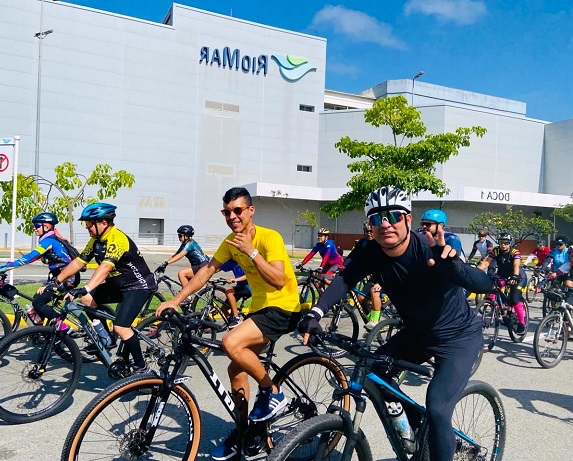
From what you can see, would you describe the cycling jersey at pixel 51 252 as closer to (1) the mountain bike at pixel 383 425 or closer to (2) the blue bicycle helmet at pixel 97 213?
(2) the blue bicycle helmet at pixel 97 213

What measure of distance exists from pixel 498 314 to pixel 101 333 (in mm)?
6082

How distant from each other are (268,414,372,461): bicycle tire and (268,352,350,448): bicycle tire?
0.95 metres

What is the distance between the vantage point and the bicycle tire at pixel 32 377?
15.1 ft

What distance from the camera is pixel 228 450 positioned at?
140 inches

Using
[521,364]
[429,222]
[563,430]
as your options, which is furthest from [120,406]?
[521,364]

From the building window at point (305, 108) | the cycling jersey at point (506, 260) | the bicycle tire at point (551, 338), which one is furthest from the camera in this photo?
the building window at point (305, 108)

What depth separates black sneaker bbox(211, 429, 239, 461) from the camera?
11.5 ft

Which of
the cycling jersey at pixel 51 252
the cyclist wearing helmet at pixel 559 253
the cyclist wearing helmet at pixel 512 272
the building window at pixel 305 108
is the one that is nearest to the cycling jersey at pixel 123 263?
the cycling jersey at pixel 51 252

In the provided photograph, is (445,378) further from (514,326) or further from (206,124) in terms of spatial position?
(206,124)

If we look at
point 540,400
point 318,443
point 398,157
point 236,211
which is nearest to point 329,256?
point 540,400

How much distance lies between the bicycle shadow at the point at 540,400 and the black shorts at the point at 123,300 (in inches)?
168

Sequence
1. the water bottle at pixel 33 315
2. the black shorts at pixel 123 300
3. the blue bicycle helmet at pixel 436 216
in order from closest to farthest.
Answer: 1. the black shorts at pixel 123 300
2. the water bottle at pixel 33 315
3. the blue bicycle helmet at pixel 436 216

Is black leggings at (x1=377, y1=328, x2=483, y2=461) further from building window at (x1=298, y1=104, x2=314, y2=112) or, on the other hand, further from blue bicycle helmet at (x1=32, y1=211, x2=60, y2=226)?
building window at (x1=298, y1=104, x2=314, y2=112)

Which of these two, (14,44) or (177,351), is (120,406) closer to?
(177,351)
